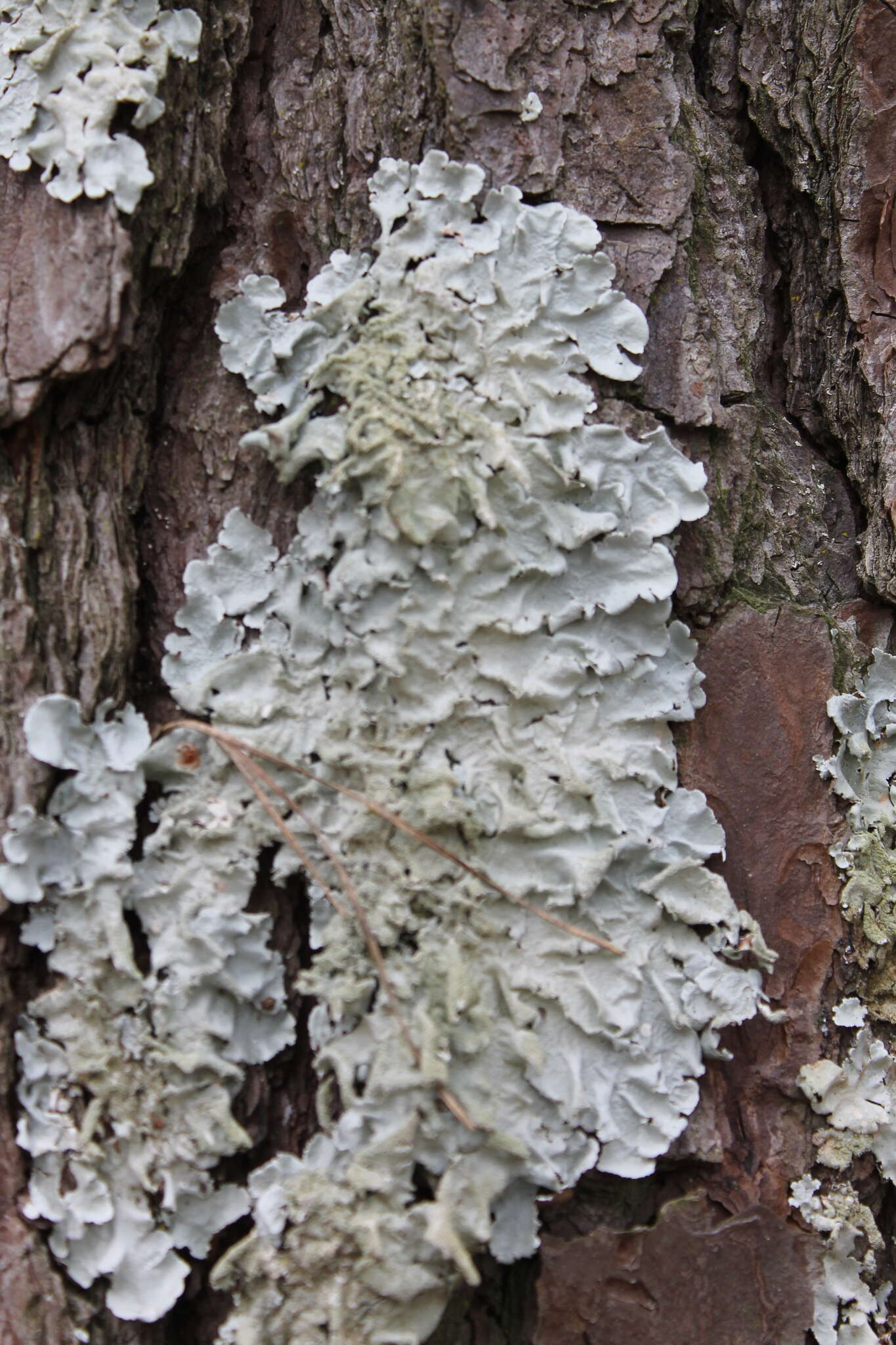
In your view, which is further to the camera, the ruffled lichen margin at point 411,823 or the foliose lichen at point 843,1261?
the foliose lichen at point 843,1261

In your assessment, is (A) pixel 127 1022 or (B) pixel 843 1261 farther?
(B) pixel 843 1261

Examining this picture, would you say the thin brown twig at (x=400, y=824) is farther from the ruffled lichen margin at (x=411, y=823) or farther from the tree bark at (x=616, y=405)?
the tree bark at (x=616, y=405)

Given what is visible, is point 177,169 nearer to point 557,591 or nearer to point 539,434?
point 539,434

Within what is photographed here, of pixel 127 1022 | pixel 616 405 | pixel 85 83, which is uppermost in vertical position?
pixel 85 83

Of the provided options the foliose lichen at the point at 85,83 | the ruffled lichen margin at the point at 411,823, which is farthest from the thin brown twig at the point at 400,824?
the foliose lichen at the point at 85,83

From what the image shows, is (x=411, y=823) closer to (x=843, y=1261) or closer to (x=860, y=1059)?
(x=860, y=1059)

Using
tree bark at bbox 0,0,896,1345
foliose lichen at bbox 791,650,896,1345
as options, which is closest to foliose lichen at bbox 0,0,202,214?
tree bark at bbox 0,0,896,1345

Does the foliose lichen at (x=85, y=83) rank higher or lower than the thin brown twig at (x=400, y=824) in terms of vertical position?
higher

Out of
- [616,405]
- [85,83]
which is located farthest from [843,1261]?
[85,83]
